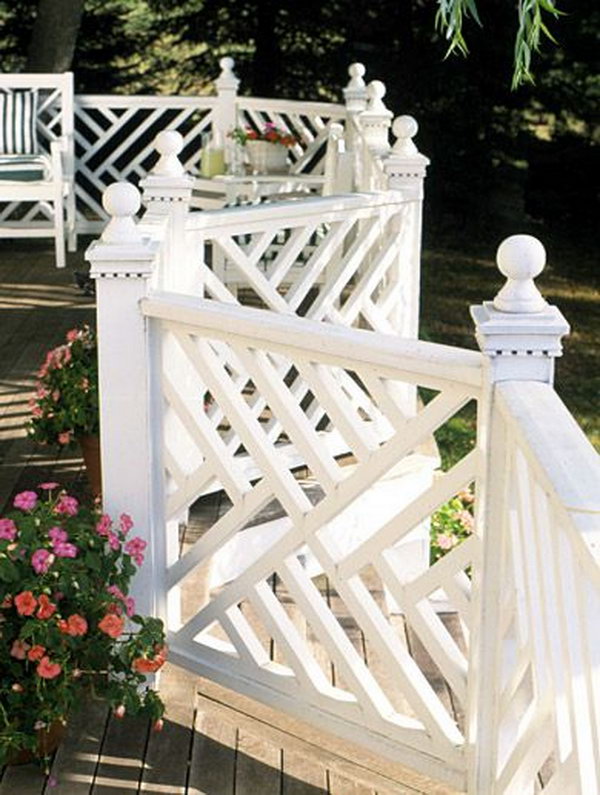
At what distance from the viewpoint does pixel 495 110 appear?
9.81 m

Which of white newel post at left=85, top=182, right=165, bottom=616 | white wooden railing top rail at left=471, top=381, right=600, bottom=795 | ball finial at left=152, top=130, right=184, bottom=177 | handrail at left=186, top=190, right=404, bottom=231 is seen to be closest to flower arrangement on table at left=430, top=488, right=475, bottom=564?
handrail at left=186, top=190, right=404, bottom=231

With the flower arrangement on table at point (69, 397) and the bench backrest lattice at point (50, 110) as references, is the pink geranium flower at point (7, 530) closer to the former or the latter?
the flower arrangement on table at point (69, 397)

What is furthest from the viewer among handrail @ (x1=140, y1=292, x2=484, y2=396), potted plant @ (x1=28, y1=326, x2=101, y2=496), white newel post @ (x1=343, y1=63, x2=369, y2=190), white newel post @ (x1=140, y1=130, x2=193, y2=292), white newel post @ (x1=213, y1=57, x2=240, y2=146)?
white newel post @ (x1=213, y1=57, x2=240, y2=146)

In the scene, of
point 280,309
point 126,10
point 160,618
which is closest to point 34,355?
point 280,309

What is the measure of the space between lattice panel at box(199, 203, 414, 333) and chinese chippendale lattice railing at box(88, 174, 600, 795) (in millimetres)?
274

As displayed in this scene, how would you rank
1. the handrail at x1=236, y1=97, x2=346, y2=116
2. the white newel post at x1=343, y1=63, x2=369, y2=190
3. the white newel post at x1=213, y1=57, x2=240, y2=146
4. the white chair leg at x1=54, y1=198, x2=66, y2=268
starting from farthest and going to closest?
the white newel post at x1=213, y1=57, x2=240, y2=146 < the handrail at x1=236, y1=97, x2=346, y2=116 < the white chair leg at x1=54, y1=198, x2=66, y2=268 < the white newel post at x1=343, y1=63, x2=369, y2=190

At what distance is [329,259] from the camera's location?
3875 millimetres

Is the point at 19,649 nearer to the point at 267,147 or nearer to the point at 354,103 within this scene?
the point at 354,103

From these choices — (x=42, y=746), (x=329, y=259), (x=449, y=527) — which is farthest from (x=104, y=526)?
(x=449, y=527)

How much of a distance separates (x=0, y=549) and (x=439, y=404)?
783 mm

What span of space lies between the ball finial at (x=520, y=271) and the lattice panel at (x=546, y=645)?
20 centimetres

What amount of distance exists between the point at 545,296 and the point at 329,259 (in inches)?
170

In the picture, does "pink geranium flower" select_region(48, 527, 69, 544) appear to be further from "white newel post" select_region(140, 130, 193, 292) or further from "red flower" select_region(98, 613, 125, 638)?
"white newel post" select_region(140, 130, 193, 292)

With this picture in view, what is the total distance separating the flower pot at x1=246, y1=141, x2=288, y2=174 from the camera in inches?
261
